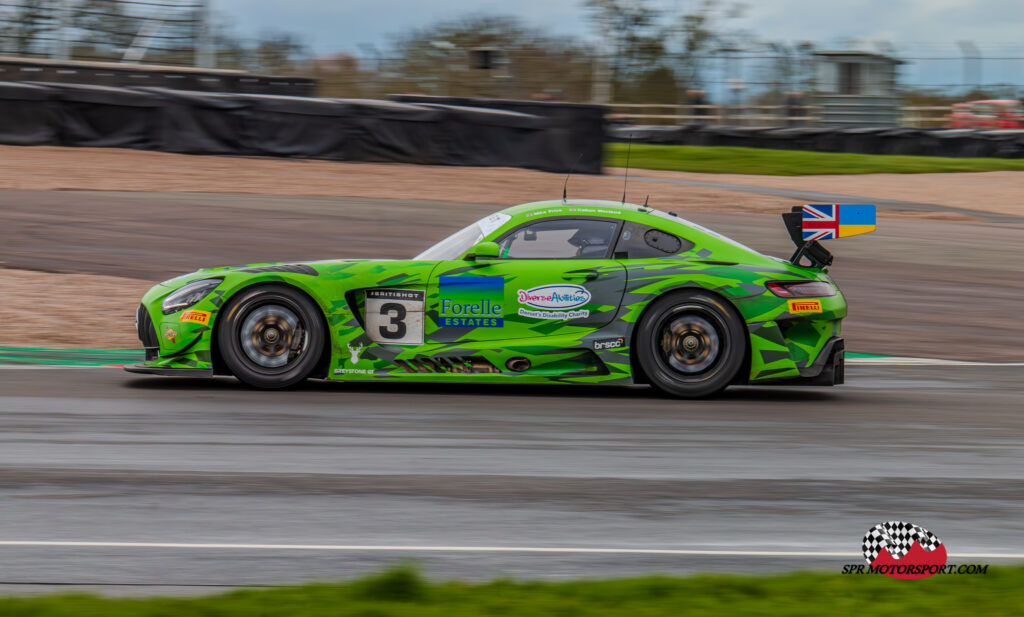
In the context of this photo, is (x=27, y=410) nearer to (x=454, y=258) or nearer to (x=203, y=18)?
(x=454, y=258)

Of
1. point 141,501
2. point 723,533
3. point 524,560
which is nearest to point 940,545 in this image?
point 723,533

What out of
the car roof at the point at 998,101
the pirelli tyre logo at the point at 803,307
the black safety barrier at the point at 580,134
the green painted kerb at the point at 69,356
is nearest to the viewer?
the pirelli tyre logo at the point at 803,307

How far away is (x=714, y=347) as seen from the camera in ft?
27.2

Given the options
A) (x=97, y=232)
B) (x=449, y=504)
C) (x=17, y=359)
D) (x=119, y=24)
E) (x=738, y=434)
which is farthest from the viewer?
(x=119, y=24)

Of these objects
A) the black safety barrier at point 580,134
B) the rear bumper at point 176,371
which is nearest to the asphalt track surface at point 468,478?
the rear bumper at point 176,371

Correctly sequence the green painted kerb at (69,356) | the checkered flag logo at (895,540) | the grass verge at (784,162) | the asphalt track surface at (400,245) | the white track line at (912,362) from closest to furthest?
1. the checkered flag logo at (895,540)
2. the green painted kerb at (69,356)
3. the white track line at (912,362)
4. the asphalt track surface at (400,245)
5. the grass verge at (784,162)

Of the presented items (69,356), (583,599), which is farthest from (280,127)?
(583,599)

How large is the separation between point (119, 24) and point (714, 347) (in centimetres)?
2553

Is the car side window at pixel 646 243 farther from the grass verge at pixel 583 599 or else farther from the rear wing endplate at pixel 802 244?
the grass verge at pixel 583 599

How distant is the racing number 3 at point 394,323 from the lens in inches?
318

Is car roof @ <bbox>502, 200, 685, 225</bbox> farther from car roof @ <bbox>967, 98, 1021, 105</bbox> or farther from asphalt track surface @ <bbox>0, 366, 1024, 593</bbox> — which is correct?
car roof @ <bbox>967, 98, 1021, 105</bbox>

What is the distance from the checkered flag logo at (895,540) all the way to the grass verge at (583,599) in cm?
25

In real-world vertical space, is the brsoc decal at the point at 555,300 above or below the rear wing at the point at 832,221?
below

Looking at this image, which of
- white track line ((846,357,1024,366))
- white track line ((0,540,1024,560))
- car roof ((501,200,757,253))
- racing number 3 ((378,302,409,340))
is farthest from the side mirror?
white track line ((846,357,1024,366))
